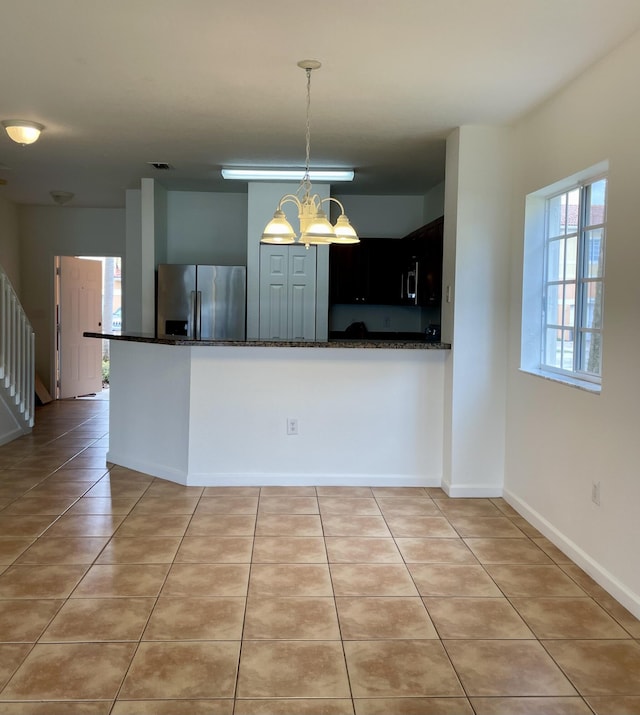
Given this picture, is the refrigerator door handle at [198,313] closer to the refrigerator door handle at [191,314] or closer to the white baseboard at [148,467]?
the refrigerator door handle at [191,314]

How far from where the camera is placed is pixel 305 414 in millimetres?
4703

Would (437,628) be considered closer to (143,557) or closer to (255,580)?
(255,580)

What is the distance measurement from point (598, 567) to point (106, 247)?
7.22m

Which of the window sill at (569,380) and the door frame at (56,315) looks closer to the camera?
the window sill at (569,380)

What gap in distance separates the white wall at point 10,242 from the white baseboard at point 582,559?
22.0 ft

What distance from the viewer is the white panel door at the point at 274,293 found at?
6590 mm

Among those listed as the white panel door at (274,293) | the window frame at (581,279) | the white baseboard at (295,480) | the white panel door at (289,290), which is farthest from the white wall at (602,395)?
the white panel door at (274,293)

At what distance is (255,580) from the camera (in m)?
3.10

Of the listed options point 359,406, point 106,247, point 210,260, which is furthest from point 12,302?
point 359,406

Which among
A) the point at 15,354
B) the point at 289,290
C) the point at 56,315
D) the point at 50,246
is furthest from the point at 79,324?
the point at 289,290

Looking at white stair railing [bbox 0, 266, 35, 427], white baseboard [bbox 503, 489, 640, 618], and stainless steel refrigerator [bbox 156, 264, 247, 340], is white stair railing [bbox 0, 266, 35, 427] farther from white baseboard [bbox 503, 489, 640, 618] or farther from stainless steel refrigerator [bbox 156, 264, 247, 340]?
white baseboard [bbox 503, 489, 640, 618]

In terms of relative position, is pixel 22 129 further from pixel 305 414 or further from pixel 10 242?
pixel 10 242

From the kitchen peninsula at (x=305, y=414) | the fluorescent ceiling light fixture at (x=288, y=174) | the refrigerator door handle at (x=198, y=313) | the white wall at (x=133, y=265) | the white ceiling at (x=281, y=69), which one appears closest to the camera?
the white ceiling at (x=281, y=69)

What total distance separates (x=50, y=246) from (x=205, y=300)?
3.14 meters
